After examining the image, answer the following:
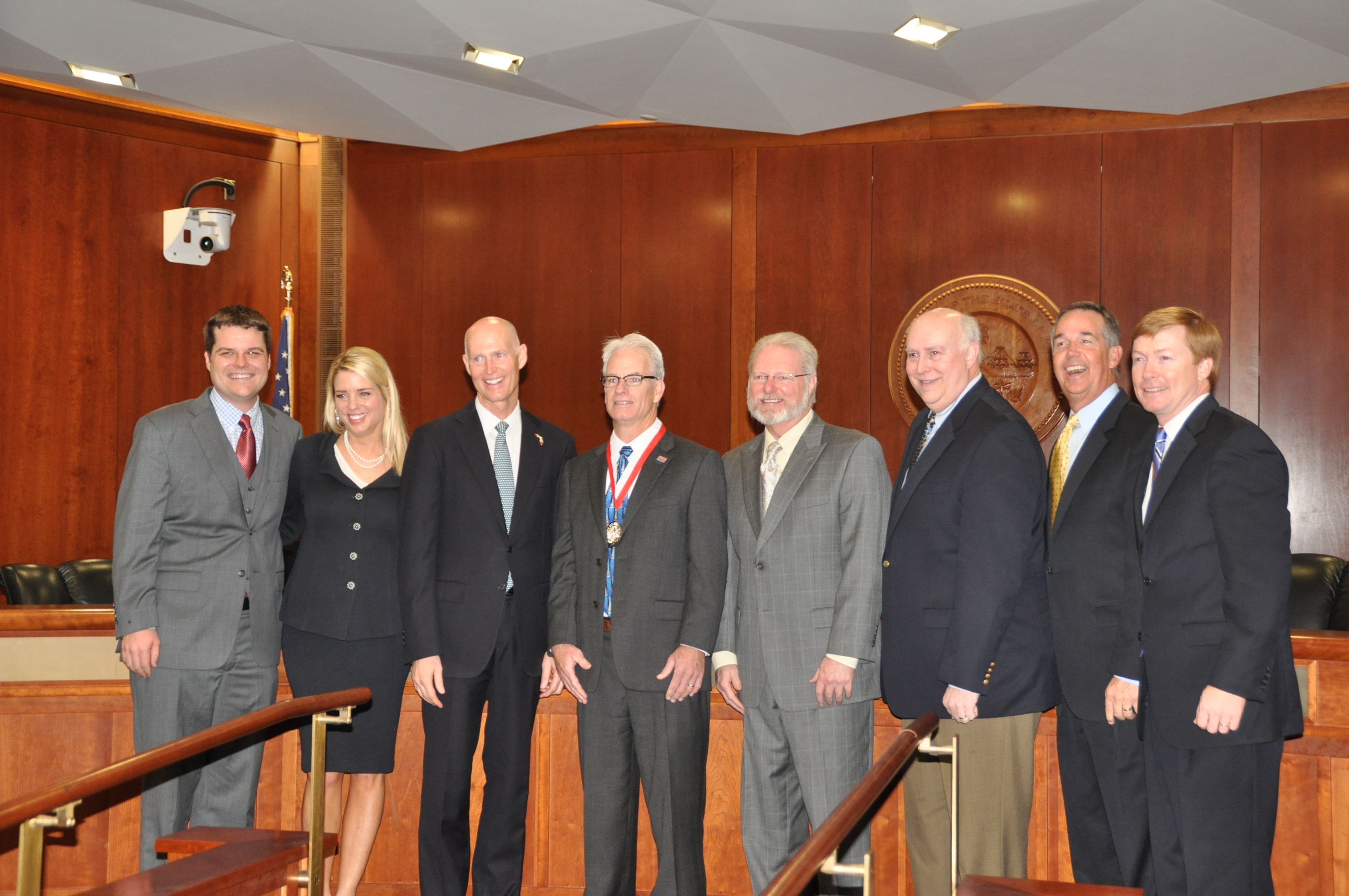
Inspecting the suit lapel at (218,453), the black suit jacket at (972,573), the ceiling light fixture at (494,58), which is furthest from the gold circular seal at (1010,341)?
the suit lapel at (218,453)

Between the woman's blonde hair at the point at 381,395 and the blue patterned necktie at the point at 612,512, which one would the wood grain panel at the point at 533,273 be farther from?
the blue patterned necktie at the point at 612,512

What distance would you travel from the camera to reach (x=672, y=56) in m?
5.93

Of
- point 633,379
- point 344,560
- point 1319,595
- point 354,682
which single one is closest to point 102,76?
point 344,560

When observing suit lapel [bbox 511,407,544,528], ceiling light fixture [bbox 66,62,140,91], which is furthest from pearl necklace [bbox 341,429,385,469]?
ceiling light fixture [bbox 66,62,140,91]

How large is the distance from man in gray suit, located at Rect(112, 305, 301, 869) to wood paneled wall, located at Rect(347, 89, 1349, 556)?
4.68 metres

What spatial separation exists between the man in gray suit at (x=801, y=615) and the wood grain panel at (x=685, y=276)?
4604 millimetres

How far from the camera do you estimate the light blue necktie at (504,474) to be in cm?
347

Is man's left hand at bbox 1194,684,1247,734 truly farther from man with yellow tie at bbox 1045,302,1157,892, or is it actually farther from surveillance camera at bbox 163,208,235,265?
surveillance camera at bbox 163,208,235,265

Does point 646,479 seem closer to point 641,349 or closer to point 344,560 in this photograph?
point 641,349

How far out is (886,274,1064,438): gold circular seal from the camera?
293 inches

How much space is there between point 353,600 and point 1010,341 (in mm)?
5365

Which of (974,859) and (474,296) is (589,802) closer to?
(974,859)

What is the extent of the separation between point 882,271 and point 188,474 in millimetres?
5412

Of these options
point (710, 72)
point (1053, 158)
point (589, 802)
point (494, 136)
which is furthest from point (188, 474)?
point (1053, 158)
